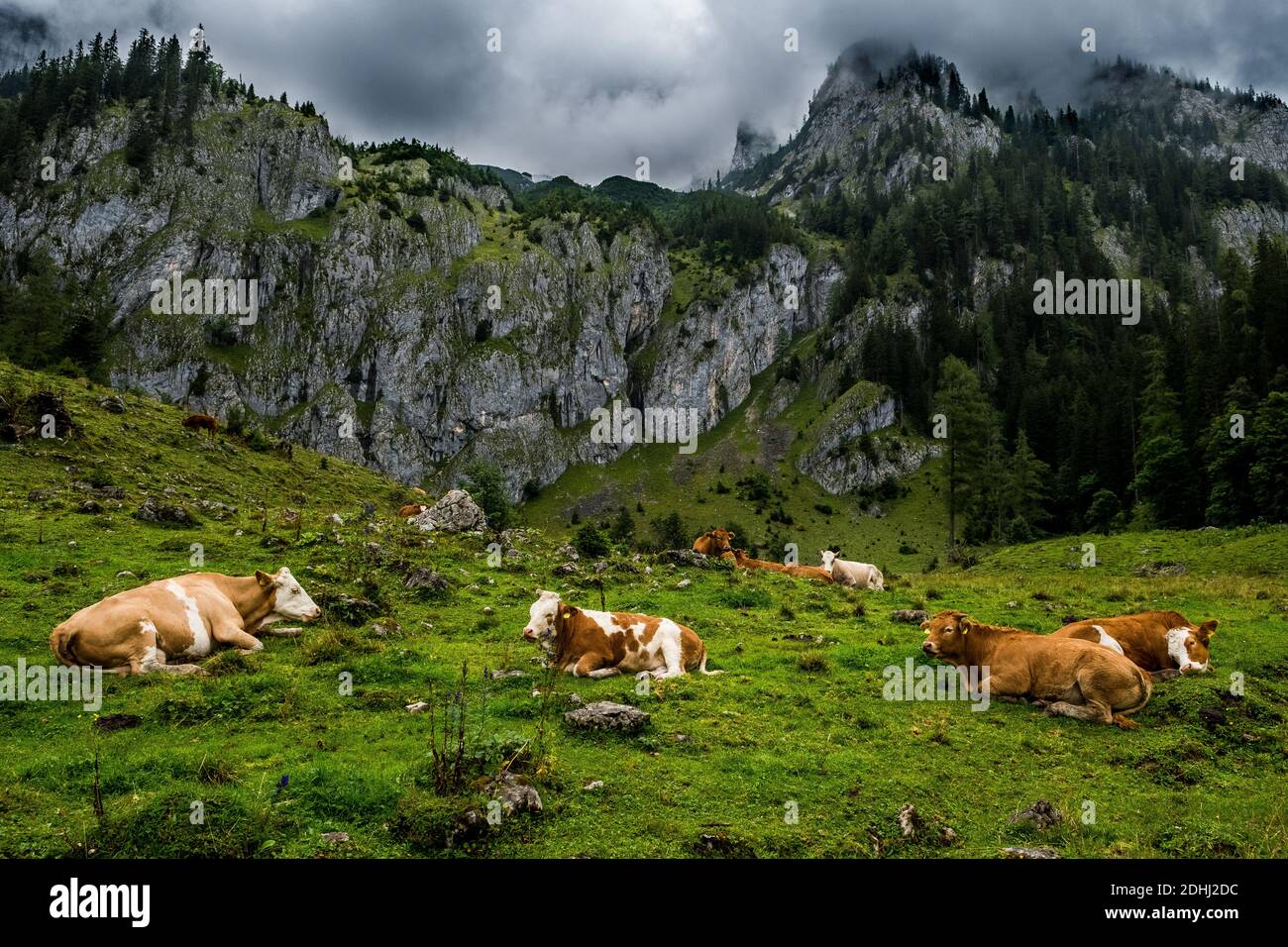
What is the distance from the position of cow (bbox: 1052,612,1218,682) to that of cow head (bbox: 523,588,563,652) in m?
8.76

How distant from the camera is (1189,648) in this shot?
11500 mm

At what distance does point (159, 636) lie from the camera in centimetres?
993

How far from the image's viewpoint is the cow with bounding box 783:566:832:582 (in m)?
23.8

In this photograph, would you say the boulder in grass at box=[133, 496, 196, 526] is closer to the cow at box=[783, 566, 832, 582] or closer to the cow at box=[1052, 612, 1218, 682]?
the cow at box=[783, 566, 832, 582]

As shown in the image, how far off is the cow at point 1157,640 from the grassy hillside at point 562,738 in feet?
1.36

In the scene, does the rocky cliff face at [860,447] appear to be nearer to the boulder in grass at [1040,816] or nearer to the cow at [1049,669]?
the cow at [1049,669]

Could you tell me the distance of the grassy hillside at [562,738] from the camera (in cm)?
562

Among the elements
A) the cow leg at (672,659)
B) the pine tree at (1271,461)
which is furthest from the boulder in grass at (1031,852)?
the pine tree at (1271,461)

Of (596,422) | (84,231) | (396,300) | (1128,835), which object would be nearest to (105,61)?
(84,231)

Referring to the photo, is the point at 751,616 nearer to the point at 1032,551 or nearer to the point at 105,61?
the point at 1032,551

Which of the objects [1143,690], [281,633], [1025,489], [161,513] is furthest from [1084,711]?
[1025,489]

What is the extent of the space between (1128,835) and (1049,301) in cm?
17901

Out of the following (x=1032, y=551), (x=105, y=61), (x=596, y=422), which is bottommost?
(x=1032, y=551)

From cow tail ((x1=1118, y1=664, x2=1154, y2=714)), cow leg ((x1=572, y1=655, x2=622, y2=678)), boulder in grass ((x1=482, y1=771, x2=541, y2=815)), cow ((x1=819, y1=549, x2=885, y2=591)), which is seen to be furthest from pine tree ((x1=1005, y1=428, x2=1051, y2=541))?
boulder in grass ((x1=482, y1=771, x2=541, y2=815))
